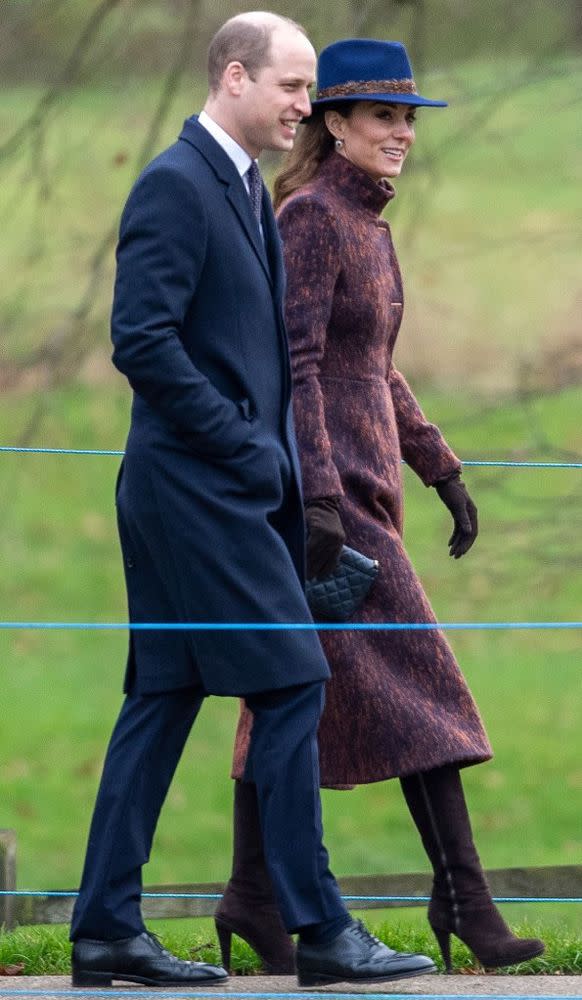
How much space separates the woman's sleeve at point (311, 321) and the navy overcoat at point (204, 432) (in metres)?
0.29

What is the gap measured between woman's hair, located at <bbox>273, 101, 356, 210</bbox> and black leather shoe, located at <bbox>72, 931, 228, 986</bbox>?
1551 mm

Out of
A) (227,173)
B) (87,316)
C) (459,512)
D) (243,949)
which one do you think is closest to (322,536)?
(459,512)

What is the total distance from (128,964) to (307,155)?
1708 mm

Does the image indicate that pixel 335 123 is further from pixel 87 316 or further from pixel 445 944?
pixel 87 316

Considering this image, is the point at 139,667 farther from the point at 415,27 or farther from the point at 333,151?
the point at 415,27

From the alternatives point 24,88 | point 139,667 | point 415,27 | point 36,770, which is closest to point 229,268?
point 139,667

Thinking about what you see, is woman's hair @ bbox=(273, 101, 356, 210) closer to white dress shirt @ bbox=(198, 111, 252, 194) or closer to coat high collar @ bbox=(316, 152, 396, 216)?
coat high collar @ bbox=(316, 152, 396, 216)

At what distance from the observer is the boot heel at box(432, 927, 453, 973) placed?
525 centimetres

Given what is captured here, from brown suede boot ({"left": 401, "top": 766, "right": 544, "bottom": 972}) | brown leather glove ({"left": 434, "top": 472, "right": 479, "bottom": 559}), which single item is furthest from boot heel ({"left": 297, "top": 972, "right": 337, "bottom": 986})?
brown leather glove ({"left": 434, "top": 472, "right": 479, "bottom": 559})

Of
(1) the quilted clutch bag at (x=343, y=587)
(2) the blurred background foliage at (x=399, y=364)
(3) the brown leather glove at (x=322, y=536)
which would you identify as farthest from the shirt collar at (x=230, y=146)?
(2) the blurred background foliage at (x=399, y=364)

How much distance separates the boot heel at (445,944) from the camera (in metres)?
5.25

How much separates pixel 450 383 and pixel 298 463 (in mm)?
16501

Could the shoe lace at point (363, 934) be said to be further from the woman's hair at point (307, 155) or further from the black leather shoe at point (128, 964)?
the woman's hair at point (307, 155)

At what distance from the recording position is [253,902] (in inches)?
212
